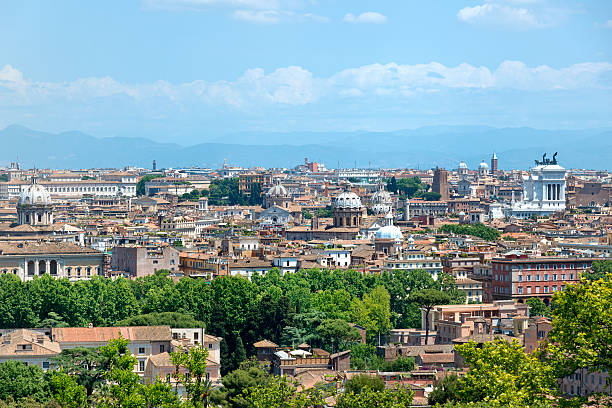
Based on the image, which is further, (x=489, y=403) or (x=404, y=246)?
(x=404, y=246)

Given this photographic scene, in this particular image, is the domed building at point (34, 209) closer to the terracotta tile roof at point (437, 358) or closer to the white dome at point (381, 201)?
the white dome at point (381, 201)

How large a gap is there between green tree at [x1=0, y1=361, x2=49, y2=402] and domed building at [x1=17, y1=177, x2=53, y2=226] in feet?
227

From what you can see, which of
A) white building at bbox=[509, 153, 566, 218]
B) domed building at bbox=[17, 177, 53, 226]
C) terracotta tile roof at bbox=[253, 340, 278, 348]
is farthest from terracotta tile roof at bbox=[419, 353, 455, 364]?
white building at bbox=[509, 153, 566, 218]

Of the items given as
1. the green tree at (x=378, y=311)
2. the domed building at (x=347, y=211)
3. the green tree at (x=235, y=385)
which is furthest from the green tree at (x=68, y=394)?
the domed building at (x=347, y=211)

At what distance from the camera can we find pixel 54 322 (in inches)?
2411

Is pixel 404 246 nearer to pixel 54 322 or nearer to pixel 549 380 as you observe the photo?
pixel 54 322

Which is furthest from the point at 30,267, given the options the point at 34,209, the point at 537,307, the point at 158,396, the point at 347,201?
the point at 347,201

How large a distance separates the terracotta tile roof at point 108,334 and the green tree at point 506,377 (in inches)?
690

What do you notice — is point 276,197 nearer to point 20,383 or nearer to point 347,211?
point 347,211

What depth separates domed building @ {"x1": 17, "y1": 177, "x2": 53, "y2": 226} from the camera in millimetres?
116375

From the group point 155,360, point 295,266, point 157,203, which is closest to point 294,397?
point 155,360

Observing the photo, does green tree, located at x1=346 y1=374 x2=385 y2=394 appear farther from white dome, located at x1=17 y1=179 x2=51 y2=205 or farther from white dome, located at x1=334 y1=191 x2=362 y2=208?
white dome, located at x1=334 y1=191 x2=362 y2=208

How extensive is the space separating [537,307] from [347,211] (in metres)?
65.2

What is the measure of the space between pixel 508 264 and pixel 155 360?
28460mm
